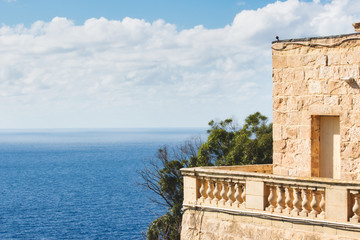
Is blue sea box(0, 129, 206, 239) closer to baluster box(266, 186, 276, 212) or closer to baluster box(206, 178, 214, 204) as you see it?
baluster box(206, 178, 214, 204)

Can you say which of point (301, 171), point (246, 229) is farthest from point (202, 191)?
point (301, 171)

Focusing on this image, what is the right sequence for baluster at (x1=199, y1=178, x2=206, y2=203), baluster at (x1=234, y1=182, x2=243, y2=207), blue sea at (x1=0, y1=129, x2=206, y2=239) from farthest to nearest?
blue sea at (x1=0, y1=129, x2=206, y2=239) → baluster at (x1=199, y1=178, x2=206, y2=203) → baluster at (x1=234, y1=182, x2=243, y2=207)

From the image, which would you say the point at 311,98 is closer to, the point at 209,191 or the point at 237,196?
the point at 237,196

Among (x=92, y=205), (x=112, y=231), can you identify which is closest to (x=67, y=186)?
(x=92, y=205)

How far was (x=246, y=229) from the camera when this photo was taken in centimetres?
954

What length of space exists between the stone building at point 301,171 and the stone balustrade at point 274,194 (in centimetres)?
2

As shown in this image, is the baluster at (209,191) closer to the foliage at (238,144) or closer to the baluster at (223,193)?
the baluster at (223,193)

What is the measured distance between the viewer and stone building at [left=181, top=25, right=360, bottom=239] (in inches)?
337

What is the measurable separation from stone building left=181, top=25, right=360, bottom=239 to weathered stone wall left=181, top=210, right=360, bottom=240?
2 centimetres

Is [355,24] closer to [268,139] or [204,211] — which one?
[204,211]

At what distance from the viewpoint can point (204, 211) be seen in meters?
10.3

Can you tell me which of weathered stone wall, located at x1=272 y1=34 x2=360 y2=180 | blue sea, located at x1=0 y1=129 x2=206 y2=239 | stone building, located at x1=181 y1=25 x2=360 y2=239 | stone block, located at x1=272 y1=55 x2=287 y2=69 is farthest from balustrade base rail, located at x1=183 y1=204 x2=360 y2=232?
blue sea, located at x1=0 y1=129 x2=206 y2=239

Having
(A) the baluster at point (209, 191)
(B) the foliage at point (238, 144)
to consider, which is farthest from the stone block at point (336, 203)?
(B) the foliage at point (238, 144)

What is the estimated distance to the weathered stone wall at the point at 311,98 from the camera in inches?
379
